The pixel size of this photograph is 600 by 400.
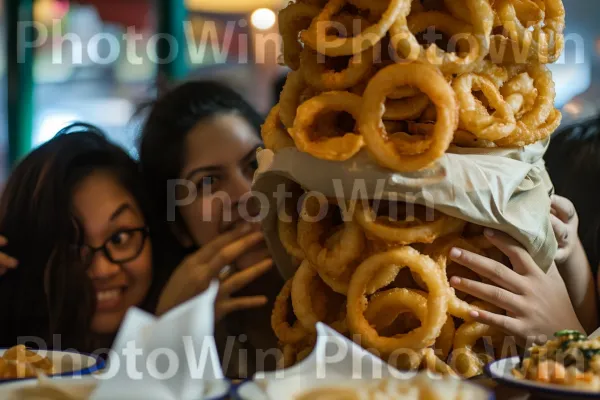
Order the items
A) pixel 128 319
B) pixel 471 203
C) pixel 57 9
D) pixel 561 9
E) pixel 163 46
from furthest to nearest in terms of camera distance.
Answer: pixel 57 9 < pixel 163 46 < pixel 561 9 < pixel 471 203 < pixel 128 319

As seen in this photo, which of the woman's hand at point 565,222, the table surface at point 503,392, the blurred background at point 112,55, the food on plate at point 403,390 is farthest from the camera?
the blurred background at point 112,55

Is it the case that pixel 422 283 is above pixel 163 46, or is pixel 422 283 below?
below

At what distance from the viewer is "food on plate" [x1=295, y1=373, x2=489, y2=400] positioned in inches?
27.7

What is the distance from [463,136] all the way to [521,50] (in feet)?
0.54

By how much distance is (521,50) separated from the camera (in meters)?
1.04

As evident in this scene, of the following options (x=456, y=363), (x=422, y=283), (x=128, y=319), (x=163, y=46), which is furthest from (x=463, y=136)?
(x=163, y=46)

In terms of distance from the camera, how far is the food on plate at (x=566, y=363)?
0.78 metres

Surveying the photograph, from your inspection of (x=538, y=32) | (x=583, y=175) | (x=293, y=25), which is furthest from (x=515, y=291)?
(x=583, y=175)

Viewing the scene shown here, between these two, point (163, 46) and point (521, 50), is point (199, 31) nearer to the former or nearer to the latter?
point (163, 46)

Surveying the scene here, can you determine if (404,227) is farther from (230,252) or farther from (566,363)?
(230,252)

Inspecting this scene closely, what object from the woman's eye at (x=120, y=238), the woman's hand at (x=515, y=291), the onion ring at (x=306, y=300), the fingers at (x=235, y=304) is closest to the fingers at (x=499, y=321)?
the woman's hand at (x=515, y=291)

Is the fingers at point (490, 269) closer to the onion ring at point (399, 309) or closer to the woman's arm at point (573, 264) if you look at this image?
the onion ring at point (399, 309)

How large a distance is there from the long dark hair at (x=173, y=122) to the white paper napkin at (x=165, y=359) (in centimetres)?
115

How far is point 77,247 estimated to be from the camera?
1.79 m
